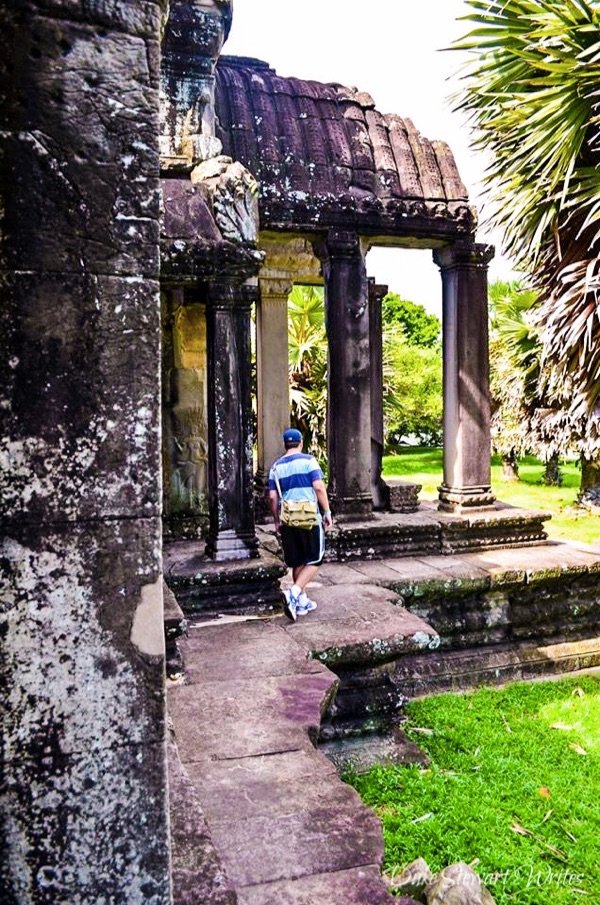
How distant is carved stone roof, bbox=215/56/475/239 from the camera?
6.67 metres

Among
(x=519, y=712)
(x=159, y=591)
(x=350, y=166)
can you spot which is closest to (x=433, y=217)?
(x=350, y=166)

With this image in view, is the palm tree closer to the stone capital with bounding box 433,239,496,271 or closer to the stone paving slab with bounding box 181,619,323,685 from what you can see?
the stone capital with bounding box 433,239,496,271

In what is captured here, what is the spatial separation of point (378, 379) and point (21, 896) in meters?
8.30

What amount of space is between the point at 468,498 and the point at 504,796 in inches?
150

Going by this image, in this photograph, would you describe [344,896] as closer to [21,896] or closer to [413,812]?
[21,896]

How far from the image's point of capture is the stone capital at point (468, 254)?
24.5 ft

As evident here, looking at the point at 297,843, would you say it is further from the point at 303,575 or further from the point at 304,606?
the point at 303,575

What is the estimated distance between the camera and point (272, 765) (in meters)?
2.94

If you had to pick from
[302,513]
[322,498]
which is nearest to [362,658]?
[302,513]

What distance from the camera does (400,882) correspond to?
291 cm

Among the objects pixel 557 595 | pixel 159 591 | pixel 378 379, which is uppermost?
pixel 378 379

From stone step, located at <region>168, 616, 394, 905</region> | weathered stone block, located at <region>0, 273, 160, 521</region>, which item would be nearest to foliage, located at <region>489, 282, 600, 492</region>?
stone step, located at <region>168, 616, 394, 905</region>

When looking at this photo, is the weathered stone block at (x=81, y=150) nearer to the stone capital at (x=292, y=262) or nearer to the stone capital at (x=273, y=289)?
the stone capital at (x=292, y=262)

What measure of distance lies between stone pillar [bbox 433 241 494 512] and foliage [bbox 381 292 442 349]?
1105 inches
